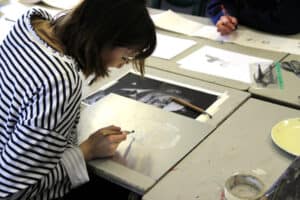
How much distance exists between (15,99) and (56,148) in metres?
0.15

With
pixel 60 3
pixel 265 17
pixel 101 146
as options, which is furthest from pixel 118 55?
pixel 60 3

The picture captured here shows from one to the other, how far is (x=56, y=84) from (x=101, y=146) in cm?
20

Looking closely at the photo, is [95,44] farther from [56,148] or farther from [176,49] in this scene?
[176,49]

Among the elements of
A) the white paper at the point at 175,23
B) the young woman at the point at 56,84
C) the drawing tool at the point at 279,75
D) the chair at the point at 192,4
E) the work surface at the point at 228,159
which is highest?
the young woman at the point at 56,84

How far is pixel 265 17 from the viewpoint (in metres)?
1.83

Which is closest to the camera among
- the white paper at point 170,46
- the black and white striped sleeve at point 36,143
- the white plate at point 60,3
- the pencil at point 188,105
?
the black and white striped sleeve at point 36,143

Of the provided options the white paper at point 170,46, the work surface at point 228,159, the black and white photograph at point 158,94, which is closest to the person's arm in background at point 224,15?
the white paper at point 170,46

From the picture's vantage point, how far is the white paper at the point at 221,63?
4.91 feet

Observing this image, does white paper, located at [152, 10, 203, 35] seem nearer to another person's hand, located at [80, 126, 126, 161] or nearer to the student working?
the student working

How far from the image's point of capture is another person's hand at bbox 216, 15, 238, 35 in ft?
5.93

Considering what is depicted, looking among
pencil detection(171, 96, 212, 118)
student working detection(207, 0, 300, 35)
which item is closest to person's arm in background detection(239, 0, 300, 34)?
student working detection(207, 0, 300, 35)

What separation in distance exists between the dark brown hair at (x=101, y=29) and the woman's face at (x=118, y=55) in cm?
1

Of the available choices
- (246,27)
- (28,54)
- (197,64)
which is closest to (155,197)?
(28,54)

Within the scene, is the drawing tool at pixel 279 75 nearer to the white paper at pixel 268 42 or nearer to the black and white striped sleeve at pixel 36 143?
the white paper at pixel 268 42
